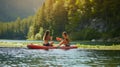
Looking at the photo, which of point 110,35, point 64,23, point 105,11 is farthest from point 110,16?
point 64,23

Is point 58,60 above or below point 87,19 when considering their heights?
above

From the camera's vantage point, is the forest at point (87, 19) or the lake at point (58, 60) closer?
the lake at point (58, 60)

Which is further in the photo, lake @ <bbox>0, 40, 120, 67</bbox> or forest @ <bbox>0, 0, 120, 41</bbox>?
forest @ <bbox>0, 0, 120, 41</bbox>

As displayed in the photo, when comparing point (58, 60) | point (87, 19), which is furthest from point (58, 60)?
point (87, 19)

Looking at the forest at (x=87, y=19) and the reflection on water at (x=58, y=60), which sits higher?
the reflection on water at (x=58, y=60)

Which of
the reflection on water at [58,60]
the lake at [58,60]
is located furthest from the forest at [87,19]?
the reflection on water at [58,60]

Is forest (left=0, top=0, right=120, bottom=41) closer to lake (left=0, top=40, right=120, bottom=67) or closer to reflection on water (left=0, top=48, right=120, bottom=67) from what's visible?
lake (left=0, top=40, right=120, bottom=67)

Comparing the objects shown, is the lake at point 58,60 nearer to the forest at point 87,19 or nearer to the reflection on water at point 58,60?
the reflection on water at point 58,60

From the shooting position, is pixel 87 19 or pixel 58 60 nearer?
pixel 58 60

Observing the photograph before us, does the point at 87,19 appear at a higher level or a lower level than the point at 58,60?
lower

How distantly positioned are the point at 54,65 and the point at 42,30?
113273 mm

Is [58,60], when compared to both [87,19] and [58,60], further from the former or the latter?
[87,19]

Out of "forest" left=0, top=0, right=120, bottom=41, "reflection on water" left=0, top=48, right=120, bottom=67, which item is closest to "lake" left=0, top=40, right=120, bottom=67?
"reflection on water" left=0, top=48, right=120, bottom=67

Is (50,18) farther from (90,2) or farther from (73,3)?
(90,2)
